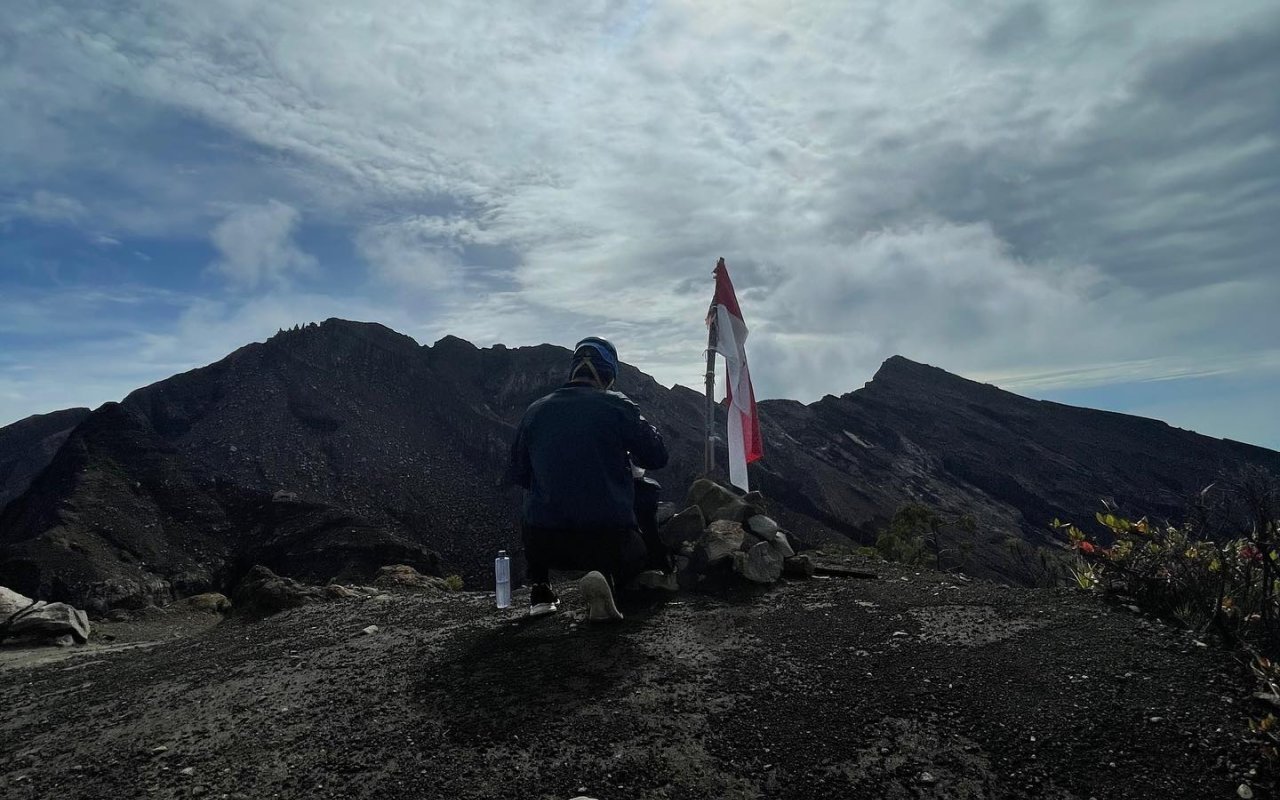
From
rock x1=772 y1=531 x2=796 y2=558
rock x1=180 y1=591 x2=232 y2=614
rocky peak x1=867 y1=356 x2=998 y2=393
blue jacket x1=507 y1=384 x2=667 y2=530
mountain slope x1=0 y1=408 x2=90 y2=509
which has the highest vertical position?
rocky peak x1=867 y1=356 x2=998 y2=393

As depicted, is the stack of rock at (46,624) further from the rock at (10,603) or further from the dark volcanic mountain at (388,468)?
the dark volcanic mountain at (388,468)

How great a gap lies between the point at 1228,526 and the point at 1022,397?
108 meters

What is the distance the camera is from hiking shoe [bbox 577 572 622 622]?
15.5ft

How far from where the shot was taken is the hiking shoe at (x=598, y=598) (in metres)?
4.72

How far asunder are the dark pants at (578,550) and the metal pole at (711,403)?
3.74m

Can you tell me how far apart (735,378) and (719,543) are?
148 inches

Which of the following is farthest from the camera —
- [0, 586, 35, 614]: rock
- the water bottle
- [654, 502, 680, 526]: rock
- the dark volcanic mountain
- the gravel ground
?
the dark volcanic mountain

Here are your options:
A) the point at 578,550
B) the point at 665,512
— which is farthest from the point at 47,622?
the point at 665,512

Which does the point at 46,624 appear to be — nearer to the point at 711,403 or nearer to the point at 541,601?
the point at 541,601

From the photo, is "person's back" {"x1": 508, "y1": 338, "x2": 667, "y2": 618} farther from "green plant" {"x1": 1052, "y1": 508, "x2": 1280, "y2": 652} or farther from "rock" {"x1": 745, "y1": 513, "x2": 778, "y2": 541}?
"green plant" {"x1": 1052, "y1": 508, "x2": 1280, "y2": 652}

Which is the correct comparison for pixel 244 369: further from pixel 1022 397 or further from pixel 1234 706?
pixel 1022 397

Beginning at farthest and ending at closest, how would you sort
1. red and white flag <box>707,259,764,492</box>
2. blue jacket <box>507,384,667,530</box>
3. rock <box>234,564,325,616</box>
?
red and white flag <box>707,259,764,492</box> < rock <box>234,564,325,616</box> < blue jacket <box>507,384,667,530</box>

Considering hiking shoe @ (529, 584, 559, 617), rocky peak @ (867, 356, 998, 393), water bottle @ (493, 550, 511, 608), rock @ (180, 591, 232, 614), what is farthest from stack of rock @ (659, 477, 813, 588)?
rocky peak @ (867, 356, 998, 393)

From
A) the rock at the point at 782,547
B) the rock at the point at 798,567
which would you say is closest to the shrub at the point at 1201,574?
the rock at the point at 798,567
